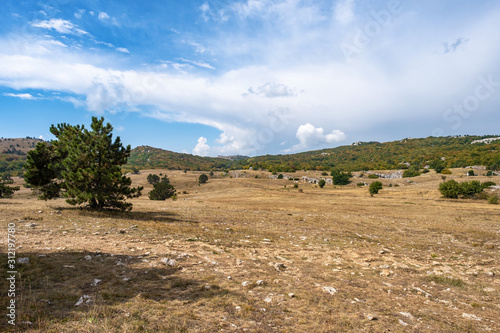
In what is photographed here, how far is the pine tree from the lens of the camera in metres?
19.3

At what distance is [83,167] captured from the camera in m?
20.0

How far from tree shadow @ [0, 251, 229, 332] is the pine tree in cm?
1220

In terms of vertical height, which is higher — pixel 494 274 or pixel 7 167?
pixel 7 167

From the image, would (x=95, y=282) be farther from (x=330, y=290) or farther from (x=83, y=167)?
(x=83, y=167)

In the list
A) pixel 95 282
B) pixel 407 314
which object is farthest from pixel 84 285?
pixel 407 314

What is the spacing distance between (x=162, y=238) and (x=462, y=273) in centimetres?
1388

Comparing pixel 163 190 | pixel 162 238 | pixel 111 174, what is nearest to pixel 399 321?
pixel 162 238

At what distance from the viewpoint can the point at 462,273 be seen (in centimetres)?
973

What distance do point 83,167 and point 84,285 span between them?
16.9 metres

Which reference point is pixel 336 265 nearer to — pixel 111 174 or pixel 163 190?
pixel 111 174

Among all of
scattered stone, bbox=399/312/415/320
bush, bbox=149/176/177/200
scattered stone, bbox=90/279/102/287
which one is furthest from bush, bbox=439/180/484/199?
bush, bbox=149/176/177/200

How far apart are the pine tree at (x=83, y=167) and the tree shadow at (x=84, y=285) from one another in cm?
1220

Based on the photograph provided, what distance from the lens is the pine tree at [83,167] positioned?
63.4 ft

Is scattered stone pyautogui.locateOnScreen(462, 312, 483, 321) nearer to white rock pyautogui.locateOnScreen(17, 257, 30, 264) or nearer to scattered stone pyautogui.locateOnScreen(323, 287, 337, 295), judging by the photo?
scattered stone pyautogui.locateOnScreen(323, 287, 337, 295)
